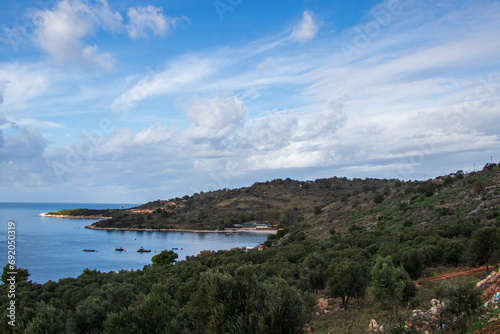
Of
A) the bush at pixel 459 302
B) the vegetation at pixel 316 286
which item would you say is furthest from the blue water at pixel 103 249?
the bush at pixel 459 302

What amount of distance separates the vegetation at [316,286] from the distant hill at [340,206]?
345mm

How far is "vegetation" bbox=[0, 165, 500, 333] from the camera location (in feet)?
40.2

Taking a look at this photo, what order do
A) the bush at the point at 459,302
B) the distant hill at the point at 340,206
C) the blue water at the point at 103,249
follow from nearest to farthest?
1. the bush at the point at 459,302
2. the distant hill at the point at 340,206
3. the blue water at the point at 103,249

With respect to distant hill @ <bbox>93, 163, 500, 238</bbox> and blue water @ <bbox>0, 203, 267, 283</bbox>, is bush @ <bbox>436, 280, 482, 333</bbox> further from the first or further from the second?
blue water @ <bbox>0, 203, 267, 283</bbox>

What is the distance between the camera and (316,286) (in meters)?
25.0

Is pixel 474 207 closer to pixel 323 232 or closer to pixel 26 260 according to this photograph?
pixel 323 232

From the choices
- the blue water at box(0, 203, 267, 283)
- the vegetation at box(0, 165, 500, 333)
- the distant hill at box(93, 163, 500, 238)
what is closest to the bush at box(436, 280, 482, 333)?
the vegetation at box(0, 165, 500, 333)

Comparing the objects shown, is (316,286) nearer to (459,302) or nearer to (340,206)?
(459,302)

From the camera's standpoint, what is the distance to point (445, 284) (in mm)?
12875

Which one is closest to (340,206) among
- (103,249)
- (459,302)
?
(103,249)

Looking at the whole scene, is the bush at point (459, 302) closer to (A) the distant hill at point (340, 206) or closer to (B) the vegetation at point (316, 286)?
(B) the vegetation at point (316, 286)

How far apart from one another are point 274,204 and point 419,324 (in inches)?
5119

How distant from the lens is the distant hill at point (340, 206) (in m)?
44.8

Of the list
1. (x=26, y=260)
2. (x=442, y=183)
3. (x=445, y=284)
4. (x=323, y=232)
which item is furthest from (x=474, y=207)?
(x=26, y=260)
